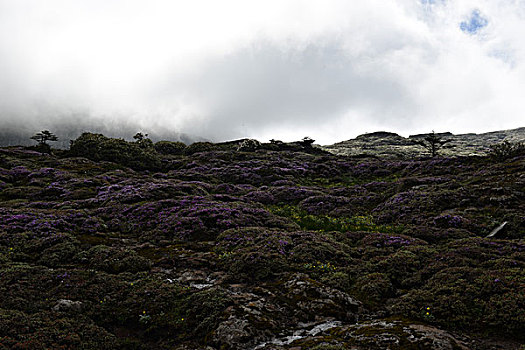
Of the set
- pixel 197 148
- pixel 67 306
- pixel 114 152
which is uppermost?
pixel 197 148

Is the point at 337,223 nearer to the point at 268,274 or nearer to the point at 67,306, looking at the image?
the point at 268,274

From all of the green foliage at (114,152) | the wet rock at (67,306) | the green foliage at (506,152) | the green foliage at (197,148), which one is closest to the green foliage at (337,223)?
the wet rock at (67,306)

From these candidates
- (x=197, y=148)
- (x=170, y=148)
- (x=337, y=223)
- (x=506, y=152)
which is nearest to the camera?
(x=337, y=223)

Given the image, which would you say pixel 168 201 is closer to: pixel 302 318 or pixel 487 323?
pixel 302 318

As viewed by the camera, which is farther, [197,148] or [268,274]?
[197,148]

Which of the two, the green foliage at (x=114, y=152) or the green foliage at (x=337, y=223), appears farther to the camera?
the green foliage at (x=114, y=152)

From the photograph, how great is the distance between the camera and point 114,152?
57.0m

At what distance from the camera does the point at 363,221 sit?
23812 millimetres

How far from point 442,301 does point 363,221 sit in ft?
47.3

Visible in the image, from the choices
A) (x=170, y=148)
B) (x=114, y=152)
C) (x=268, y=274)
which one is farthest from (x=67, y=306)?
(x=170, y=148)

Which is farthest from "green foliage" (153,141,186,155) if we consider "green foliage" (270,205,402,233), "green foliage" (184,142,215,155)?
"green foliage" (270,205,402,233)

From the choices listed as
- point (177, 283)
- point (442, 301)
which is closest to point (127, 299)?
point (177, 283)

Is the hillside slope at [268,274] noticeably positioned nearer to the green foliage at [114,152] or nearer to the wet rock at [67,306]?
the wet rock at [67,306]

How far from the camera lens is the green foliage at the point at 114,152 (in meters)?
56.5
